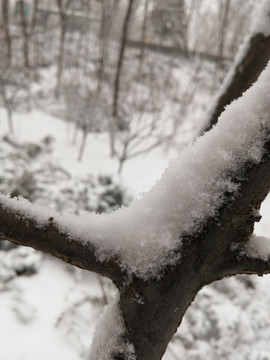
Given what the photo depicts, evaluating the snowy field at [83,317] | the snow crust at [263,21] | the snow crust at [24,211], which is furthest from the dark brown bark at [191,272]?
the snowy field at [83,317]

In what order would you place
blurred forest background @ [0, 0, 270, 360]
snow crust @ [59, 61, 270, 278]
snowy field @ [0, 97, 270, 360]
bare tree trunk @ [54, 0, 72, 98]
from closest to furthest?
snow crust @ [59, 61, 270, 278]
snowy field @ [0, 97, 270, 360]
blurred forest background @ [0, 0, 270, 360]
bare tree trunk @ [54, 0, 72, 98]

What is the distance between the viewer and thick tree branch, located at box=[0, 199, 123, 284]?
0.62m

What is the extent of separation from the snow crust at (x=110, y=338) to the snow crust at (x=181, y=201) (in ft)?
0.40

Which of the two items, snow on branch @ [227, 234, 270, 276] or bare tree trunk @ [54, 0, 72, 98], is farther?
bare tree trunk @ [54, 0, 72, 98]

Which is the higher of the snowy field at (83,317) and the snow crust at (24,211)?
the snow crust at (24,211)

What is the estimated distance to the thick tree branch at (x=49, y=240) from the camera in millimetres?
619

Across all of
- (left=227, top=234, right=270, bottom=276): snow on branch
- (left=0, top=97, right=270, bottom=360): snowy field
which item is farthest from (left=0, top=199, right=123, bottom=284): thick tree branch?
(left=0, top=97, right=270, bottom=360): snowy field

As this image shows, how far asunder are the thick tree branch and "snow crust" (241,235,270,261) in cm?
26

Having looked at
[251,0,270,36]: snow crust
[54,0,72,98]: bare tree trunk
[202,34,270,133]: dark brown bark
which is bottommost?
[54,0,72,98]: bare tree trunk

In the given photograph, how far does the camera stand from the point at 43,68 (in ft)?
41.0

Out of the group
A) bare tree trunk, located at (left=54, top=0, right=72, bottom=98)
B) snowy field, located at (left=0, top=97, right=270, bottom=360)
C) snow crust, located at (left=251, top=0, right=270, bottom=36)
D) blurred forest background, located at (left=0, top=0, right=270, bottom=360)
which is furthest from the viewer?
bare tree trunk, located at (left=54, top=0, right=72, bottom=98)

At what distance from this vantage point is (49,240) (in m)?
0.63

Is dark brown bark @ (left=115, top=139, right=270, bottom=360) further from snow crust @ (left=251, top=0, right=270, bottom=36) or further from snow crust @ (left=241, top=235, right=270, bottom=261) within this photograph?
snow crust @ (left=251, top=0, right=270, bottom=36)

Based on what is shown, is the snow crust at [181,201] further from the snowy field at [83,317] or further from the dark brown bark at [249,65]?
the snowy field at [83,317]
